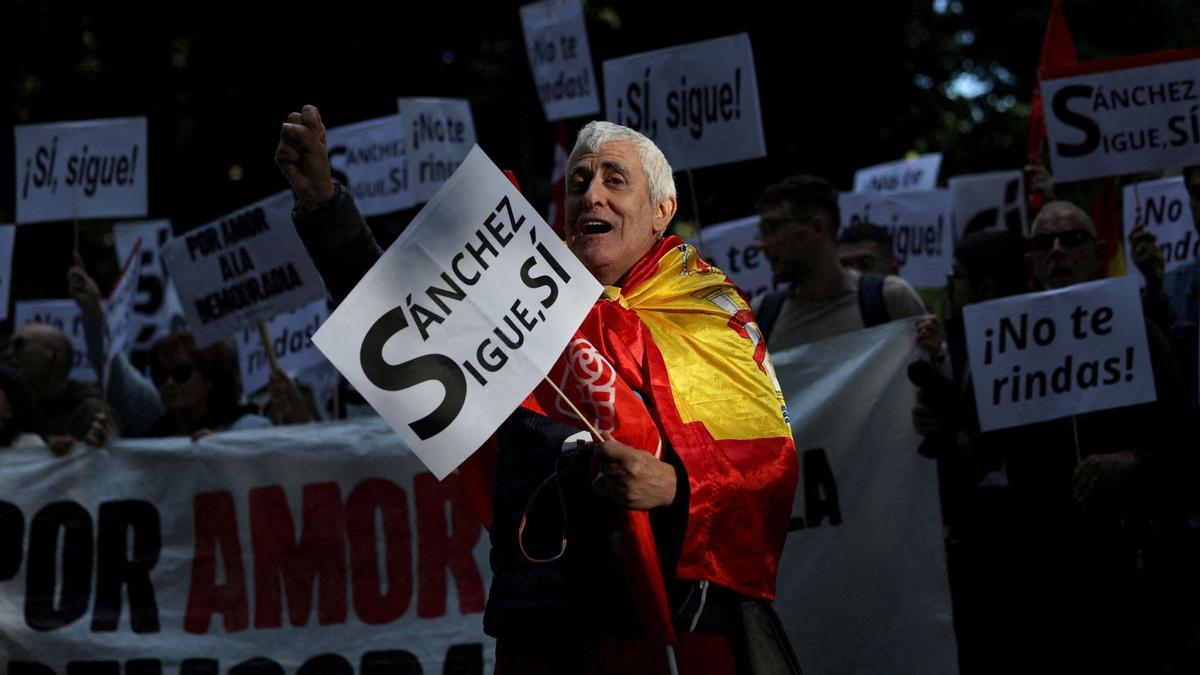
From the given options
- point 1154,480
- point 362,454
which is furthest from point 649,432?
point 362,454

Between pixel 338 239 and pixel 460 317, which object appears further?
pixel 338 239

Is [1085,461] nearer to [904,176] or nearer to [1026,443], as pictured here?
[1026,443]

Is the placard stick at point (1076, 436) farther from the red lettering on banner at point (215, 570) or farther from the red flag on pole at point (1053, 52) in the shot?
the red lettering on banner at point (215, 570)

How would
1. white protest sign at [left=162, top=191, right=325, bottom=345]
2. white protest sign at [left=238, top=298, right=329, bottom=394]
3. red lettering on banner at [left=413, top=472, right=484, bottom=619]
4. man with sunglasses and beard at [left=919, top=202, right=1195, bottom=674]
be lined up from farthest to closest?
white protest sign at [left=238, top=298, right=329, bottom=394], white protest sign at [left=162, top=191, right=325, bottom=345], red lettering on banner at [left=413, top=472, right=484, bottom=619], man with sunglasses and beard at [left=919, top=202, right=1195, bottom=674]

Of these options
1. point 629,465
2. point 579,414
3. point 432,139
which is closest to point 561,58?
point 432,139

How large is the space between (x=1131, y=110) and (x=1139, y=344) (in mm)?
1903

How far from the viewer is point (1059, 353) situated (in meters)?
5.49

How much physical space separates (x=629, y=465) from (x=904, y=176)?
8.26m

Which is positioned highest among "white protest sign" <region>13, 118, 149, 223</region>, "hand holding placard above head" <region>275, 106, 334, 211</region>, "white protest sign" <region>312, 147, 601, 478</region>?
"white protest sign" <region>13, 118, 149, 223</region>

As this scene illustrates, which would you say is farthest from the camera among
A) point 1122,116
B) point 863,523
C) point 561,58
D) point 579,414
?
point 561,58

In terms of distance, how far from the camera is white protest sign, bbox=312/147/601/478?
3256 mm

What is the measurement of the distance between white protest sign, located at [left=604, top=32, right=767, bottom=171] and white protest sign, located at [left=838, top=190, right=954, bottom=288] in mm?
2033

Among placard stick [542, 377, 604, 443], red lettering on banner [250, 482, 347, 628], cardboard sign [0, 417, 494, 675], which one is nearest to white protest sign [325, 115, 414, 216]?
cardboard sign [0, 417, 494, 675]

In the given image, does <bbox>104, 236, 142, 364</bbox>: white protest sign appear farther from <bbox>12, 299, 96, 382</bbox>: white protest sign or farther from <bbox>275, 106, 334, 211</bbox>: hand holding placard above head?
<bbox>275, 106, 334, 211</bbox>: hand holding placard above head
